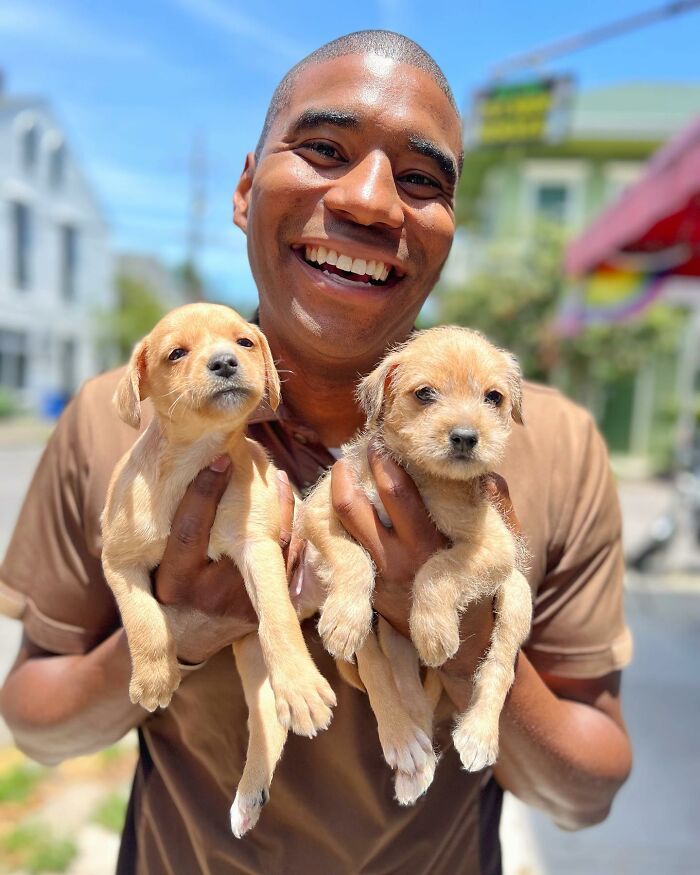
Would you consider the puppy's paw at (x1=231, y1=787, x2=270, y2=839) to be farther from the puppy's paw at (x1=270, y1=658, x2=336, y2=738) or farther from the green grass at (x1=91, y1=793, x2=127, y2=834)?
the green grass at (x1=91, y1=793, x2=127, y2=834)

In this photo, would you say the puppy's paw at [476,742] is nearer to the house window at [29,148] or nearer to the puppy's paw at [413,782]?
the puppy's paw at [413,782]

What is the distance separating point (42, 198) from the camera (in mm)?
32250

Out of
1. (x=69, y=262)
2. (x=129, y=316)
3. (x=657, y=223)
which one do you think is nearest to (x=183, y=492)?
(x=657, y=223)

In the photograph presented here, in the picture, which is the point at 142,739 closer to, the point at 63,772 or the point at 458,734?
the point at 458,734

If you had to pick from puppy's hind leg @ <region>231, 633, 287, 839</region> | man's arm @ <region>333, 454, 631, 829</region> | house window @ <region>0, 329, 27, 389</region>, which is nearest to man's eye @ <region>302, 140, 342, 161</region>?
man's arm @ <region>333, 454, 631, 829</region>

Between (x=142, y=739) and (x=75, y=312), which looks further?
(x=75, y=312)

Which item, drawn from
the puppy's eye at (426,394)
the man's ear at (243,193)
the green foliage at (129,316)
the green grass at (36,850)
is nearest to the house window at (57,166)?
the green foliage at (129,316)

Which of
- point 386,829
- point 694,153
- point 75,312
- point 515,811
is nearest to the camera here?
point 386,829

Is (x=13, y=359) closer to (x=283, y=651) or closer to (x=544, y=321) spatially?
(x=544, y=321)

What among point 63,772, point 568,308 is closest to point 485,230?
point 568,308

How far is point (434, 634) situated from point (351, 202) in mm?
969

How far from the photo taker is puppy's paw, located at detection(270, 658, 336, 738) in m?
1.51

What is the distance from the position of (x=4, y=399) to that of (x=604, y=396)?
21.4m

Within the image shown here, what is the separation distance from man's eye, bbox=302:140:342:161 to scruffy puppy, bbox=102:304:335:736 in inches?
18.6
